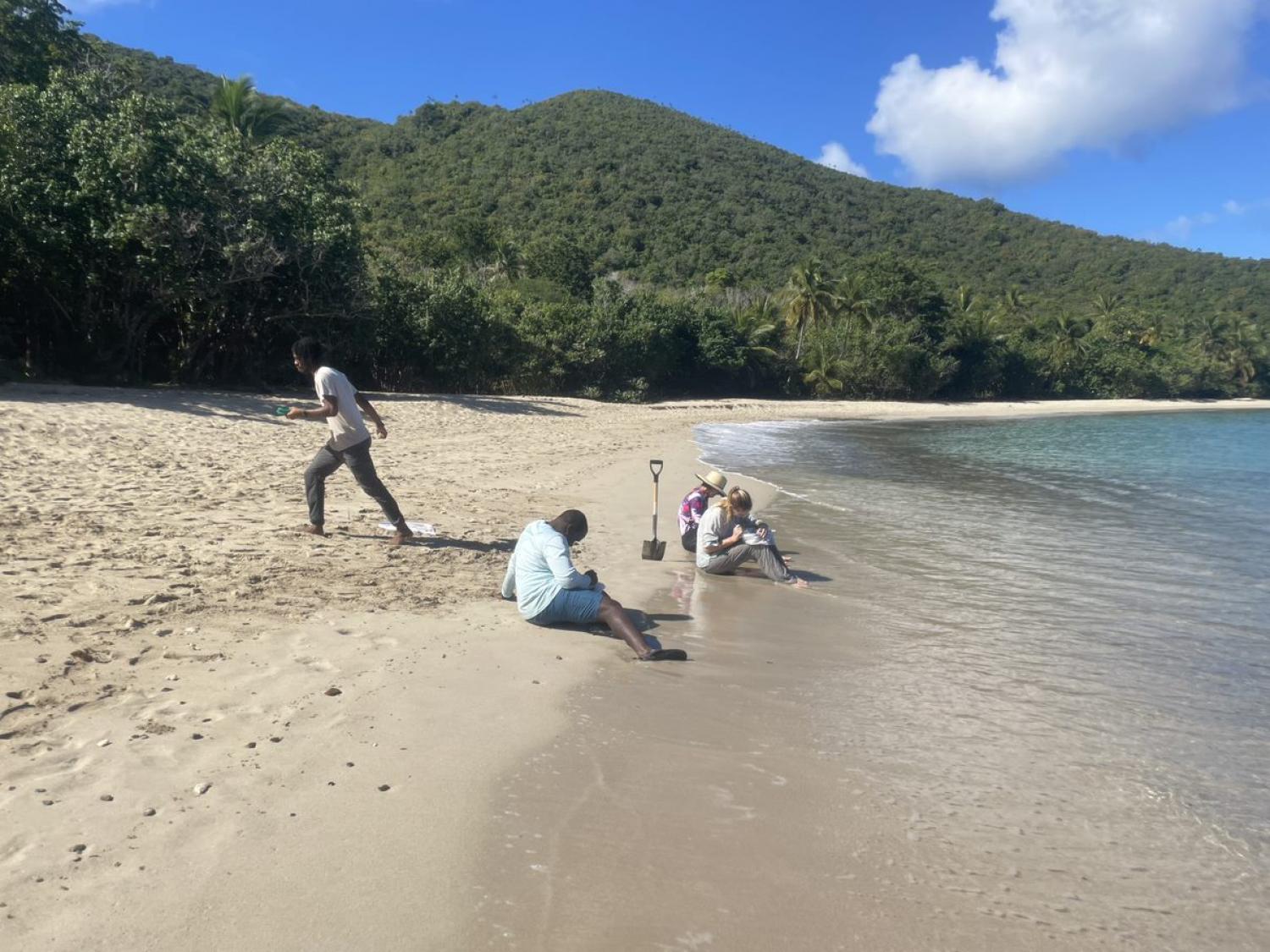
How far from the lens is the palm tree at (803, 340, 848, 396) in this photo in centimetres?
4912

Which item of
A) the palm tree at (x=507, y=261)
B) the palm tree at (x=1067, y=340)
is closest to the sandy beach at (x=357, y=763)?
the palm tree at (x=507, y=261)

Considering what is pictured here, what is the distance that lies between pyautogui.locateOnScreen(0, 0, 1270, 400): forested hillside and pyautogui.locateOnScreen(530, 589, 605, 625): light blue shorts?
1723cm

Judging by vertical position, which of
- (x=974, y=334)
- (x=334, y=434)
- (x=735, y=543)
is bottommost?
(x=735, y=543)

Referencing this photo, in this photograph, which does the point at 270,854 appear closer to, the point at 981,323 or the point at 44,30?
the point at 44,30

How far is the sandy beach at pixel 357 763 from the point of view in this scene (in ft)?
9.64

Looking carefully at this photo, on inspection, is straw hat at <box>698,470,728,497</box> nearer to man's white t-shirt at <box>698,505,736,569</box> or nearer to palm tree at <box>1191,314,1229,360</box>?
man's white t-shirt at <box>698,505,736,569</box>

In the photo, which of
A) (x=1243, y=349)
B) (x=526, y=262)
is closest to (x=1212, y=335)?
(x=1243, y=349)

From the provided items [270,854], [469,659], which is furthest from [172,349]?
[270,854]

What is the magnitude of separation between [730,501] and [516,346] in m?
25.8

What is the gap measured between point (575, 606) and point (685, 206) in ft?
259

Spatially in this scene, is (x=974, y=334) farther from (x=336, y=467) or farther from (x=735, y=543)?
(x=336, y=467)

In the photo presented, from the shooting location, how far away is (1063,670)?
5.92 meters

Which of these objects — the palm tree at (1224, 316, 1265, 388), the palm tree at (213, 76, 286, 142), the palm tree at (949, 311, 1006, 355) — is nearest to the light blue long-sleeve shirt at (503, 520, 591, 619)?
the palm tree at (213, 76, 286, 142)

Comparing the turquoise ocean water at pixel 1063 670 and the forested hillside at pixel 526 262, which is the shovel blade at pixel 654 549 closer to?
the turquoise ocean water at pixel 1063 670
